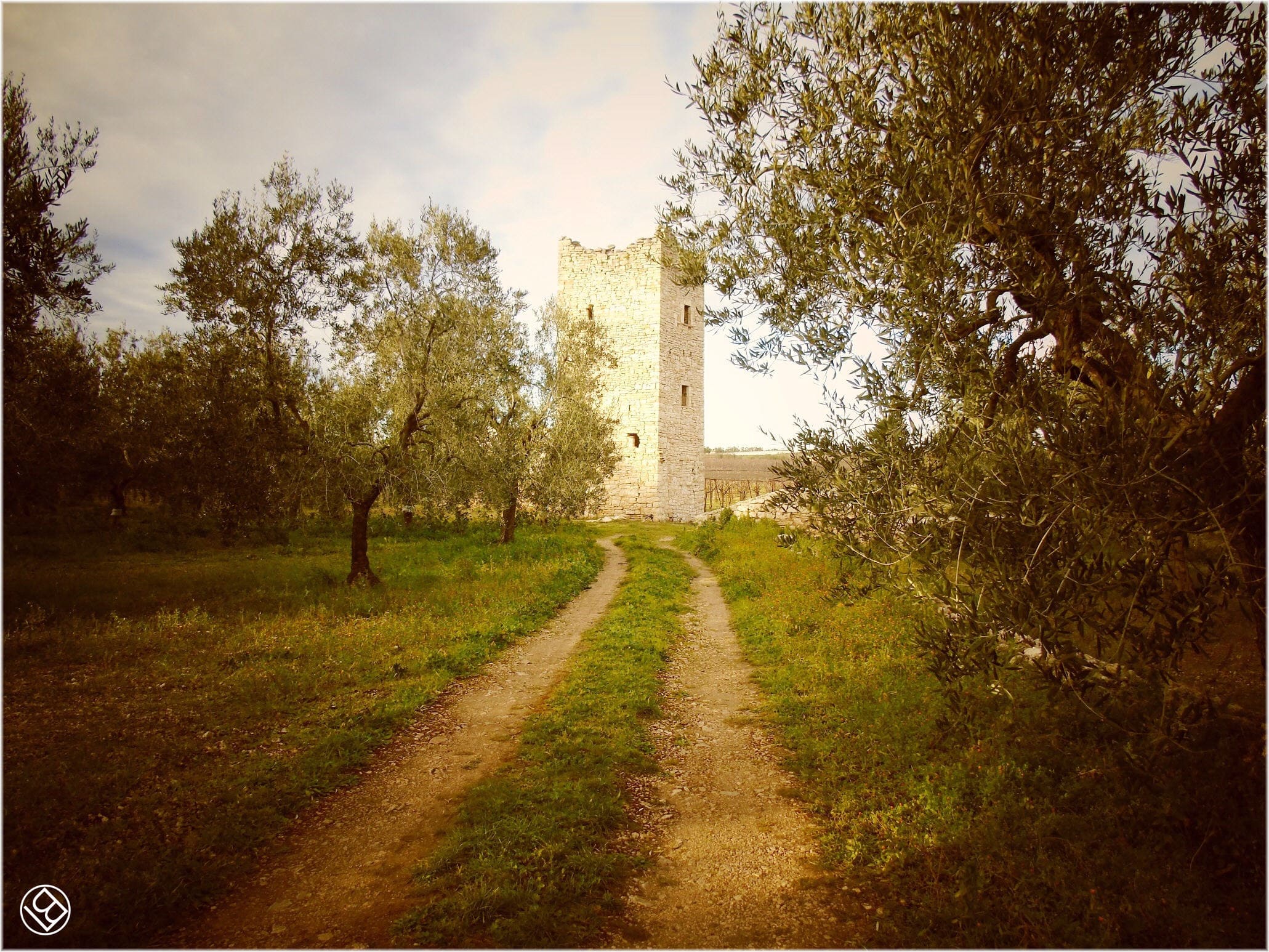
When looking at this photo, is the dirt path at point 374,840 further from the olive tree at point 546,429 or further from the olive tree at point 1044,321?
the olive tree at point 546,429

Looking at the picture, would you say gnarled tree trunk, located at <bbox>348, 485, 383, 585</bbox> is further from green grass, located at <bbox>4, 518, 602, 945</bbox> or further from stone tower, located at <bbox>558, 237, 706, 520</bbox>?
stone tower, located at <bbox>558, 237, 706, 520</bbox>

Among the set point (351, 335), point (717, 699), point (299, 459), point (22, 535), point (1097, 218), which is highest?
point (351, 335)

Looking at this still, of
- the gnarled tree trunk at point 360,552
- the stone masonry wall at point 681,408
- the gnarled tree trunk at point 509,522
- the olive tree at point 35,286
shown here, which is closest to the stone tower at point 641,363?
the stone masonry wall at point 681,408

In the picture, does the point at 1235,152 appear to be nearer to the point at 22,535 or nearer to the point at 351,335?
the point at 351,335

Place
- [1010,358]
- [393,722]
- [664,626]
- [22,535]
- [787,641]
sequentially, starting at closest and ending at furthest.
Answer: [1010,358], [393,722], [787,641], [664,626], [22,535]

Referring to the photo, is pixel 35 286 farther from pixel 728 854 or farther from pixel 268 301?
pixel 728 854

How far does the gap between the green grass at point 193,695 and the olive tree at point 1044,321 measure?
574 centimetres

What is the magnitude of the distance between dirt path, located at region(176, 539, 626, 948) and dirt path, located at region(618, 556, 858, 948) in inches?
71.7

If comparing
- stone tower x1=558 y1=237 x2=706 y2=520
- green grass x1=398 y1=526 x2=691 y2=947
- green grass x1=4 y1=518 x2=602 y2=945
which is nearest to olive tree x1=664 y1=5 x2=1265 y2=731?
green grass x1=398 y1=526 x2=691 y2=947

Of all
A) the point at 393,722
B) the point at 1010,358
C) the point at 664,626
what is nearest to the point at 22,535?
the point at 393,722

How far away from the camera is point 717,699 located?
8.35m

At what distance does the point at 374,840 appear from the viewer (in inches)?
199

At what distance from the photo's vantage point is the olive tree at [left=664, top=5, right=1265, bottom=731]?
12.1ft

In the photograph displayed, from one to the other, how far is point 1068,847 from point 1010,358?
12.3 feet
